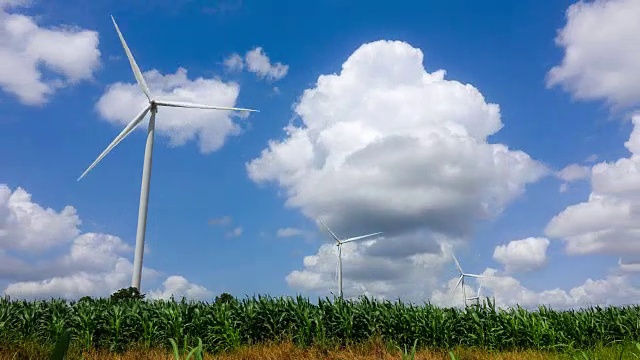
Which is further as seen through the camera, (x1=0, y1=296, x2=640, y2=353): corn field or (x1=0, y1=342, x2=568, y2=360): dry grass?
(x1=0, y1=296, x2=640, y2=353): corn field

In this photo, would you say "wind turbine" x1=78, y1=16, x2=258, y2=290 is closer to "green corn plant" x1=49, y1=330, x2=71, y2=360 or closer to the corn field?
the corn field

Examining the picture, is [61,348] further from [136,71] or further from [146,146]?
[136,71]

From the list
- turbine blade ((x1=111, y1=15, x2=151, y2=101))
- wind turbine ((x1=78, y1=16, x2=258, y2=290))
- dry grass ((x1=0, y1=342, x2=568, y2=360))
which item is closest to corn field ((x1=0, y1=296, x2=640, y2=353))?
dry grass ((x1=0, y1=342, x2=568, y2=360))

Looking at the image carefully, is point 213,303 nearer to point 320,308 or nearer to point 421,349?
point 320,308

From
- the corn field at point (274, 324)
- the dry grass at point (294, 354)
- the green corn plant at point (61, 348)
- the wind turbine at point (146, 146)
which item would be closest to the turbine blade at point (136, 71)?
the wind turbine at point (146, 146)

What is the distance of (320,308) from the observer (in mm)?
20234

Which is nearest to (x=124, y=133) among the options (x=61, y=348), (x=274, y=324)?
(x=274, y=324)

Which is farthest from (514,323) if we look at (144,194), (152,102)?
(152,102)

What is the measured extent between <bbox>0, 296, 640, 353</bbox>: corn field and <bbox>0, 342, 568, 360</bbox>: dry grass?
913mm

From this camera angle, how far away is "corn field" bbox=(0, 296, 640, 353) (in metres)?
19.5

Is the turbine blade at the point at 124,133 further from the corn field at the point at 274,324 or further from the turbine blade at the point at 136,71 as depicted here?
the corn field at the point at 274,324

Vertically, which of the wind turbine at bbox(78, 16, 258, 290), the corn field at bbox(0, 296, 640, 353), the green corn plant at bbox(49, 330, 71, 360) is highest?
the wind turbine at bbox(78, 16, 258, 290)

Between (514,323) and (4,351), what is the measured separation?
16.9m

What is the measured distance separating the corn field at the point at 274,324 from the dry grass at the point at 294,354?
2.99 ft
